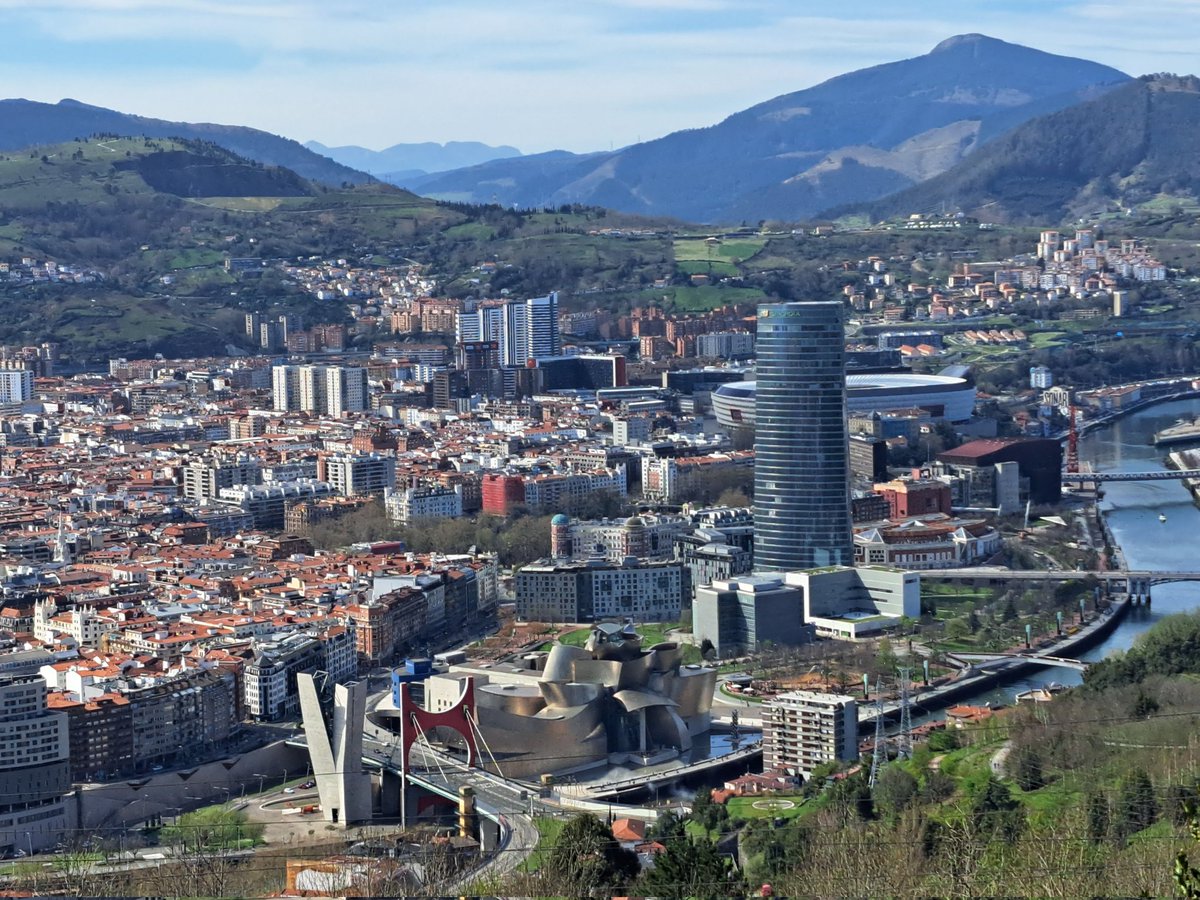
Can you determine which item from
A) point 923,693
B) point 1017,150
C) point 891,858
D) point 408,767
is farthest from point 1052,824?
point 1017,150

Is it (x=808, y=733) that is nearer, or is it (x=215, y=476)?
(x=808, y=733)

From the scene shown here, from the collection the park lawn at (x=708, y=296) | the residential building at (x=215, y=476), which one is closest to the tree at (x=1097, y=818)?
the residential building at (x=215, y=476)

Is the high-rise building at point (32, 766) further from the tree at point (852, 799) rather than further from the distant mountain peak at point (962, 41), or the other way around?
the distant mountain peak at point (962, 41)

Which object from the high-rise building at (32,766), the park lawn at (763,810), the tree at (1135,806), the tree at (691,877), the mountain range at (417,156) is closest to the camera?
the tree at (691,877)

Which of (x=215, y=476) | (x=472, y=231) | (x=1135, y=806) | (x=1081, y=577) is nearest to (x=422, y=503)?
(x=215, y=476)

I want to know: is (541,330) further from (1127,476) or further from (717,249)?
(1127,476)

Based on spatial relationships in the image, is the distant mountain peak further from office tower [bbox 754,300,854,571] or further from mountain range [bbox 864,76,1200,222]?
office tower [bbox 754,300,854,571]

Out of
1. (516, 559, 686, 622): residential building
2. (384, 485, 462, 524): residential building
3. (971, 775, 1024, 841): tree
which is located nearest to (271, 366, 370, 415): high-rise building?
(384, 485, 462, 524): residential building
